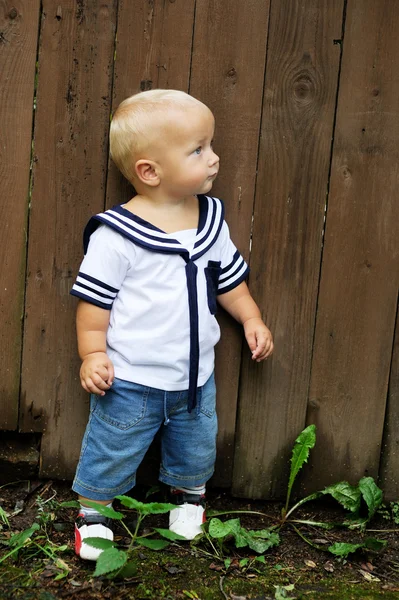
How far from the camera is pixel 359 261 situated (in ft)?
9.91

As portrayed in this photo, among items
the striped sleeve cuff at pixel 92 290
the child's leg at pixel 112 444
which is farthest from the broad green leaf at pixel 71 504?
the striped sleeve cuff at pixel 92 290

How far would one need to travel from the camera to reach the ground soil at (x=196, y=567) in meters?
2.60

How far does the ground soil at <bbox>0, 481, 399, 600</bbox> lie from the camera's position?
2.60m

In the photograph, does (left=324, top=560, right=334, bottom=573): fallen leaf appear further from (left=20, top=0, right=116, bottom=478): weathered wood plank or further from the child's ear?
the child's ear

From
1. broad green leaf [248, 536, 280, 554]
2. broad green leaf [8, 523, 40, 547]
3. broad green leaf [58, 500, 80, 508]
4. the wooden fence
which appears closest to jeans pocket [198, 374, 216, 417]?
the wooden fence

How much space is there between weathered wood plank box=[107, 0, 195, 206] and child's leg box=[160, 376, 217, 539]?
3.71ft

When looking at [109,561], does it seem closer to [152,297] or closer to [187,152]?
[152,297]

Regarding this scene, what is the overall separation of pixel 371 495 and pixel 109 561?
1.15 metres

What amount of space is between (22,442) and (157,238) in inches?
43.0

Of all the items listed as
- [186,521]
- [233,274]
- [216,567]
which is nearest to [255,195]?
[233,274]

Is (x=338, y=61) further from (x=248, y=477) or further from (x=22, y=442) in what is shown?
(x=22, y=442)

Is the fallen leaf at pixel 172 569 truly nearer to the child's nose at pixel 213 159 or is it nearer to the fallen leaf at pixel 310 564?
the fallen leaf at pixel 310 564

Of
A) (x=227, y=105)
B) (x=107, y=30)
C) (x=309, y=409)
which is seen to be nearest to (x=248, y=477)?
(x=309, y=409)

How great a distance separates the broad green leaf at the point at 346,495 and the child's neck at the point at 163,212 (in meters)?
1.20
